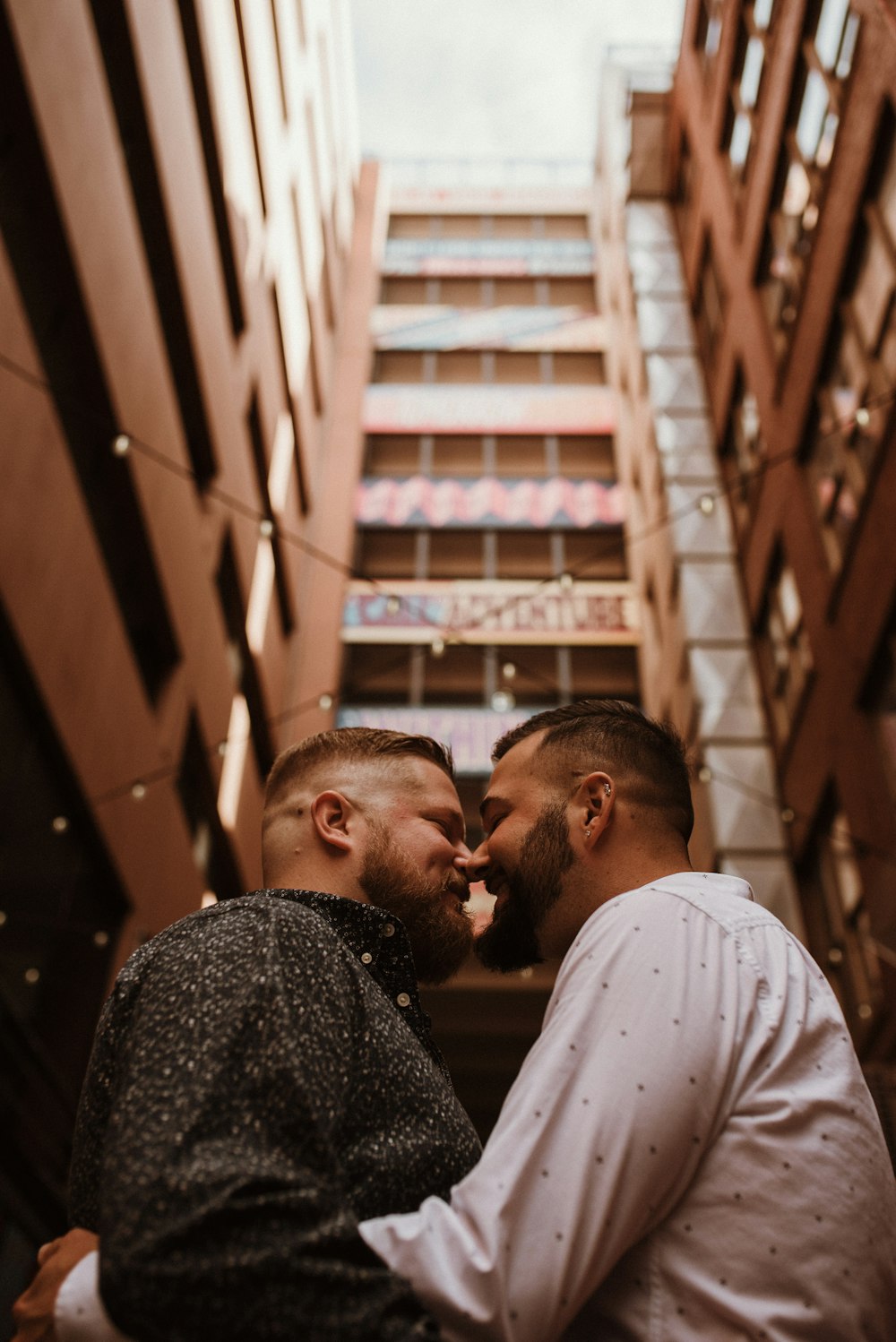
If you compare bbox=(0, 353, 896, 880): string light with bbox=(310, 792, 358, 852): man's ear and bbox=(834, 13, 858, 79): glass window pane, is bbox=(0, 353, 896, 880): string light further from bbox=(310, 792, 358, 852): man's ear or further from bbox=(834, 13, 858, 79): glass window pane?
bbox=(310, 792, 358, 852): man's ear

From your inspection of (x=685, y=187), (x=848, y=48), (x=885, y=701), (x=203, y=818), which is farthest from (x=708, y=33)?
(x=203, y=818)

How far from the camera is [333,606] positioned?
21.1 metres

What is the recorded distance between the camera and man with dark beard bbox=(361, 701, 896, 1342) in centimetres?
147

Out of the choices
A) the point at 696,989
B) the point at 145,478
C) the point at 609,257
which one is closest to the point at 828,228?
the point at 145,478

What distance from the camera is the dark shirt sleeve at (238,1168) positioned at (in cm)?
133

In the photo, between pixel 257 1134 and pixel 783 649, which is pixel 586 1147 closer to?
pixel 257 1134

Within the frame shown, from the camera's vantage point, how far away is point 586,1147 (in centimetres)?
153

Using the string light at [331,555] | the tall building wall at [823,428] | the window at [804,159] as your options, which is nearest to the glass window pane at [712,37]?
the tall building wall at [823,428]

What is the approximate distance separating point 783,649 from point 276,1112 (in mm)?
14015

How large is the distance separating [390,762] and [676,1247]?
1291 millimetres

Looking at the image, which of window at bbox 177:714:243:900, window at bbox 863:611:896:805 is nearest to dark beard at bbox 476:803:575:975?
window at bbox 863:611:896:805

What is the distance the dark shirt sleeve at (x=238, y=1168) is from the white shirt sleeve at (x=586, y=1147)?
0.09 meters

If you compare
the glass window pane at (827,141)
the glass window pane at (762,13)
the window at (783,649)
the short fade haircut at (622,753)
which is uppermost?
the glass window pane at (762,13)

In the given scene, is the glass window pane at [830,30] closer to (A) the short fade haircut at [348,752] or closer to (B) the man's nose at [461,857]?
(A) the short fade haircut at [348,752]
